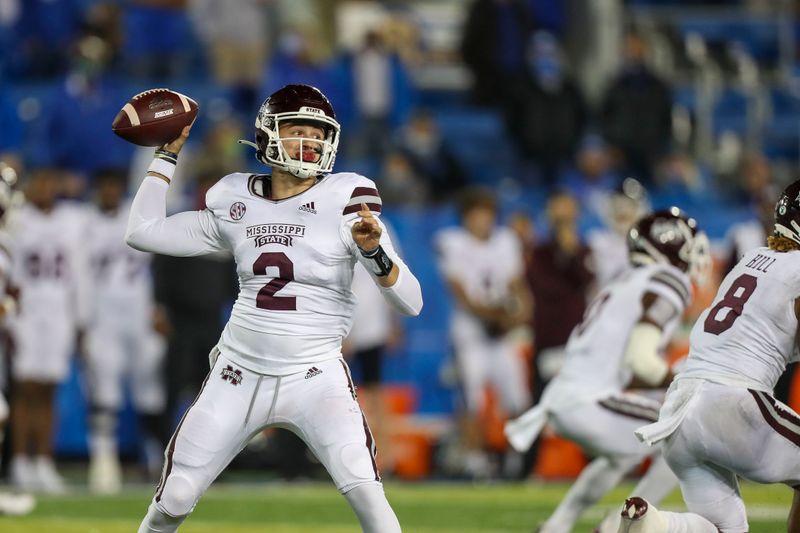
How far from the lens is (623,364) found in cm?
685

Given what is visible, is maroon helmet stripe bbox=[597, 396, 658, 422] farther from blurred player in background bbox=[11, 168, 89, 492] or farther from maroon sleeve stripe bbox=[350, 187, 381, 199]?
blurred player in background bbox=[11, 168, 89, 492]

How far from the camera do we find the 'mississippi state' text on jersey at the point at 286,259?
17.0 feet

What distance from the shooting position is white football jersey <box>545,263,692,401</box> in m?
6.71

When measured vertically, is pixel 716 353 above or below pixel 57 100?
above

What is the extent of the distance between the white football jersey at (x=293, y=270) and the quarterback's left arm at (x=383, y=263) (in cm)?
14

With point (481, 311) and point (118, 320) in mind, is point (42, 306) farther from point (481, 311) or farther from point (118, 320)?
point (481, 311)

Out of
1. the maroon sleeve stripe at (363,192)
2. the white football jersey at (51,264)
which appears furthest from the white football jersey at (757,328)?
the white football jersey at (51,264)

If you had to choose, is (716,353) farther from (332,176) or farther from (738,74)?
(738,74)

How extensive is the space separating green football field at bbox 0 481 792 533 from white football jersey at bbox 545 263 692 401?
0.99 metres

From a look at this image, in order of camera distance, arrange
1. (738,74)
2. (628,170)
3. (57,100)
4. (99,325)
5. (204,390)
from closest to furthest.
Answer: (204,390) → (99,325) → (57,100) → (628,170) → (738,74)

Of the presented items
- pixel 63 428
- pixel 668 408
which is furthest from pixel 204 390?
pixel 63 428

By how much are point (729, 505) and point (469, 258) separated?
20.2ft

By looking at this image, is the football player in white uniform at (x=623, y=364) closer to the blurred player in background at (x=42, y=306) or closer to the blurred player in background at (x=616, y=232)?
the blurred player in background at (x=616, y=232)

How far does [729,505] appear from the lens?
5.23 meters
